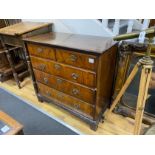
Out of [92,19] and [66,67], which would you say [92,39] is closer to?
[92,19]

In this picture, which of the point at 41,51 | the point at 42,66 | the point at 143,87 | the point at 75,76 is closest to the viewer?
the point at 143,87

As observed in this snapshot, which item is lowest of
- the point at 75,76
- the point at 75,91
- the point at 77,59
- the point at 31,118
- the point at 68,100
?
the point at 31,118

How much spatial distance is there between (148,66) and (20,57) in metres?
2.37

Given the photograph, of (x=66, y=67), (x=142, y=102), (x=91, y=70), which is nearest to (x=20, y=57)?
(x=66, y=67)

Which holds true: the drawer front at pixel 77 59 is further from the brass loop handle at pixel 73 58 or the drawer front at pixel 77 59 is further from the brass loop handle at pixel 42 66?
the brass loop handle at pixel 42 66

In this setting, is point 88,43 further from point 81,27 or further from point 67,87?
point 67,87

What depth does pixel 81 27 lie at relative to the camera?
166 cm

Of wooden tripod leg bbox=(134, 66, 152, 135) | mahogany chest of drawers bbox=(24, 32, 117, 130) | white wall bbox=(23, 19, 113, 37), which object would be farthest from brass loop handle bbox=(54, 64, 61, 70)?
wooden tripod leg bbox=(134, 66, 152, 135)

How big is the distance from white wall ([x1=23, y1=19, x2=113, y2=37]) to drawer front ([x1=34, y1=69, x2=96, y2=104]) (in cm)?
60

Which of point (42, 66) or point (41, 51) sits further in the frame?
point (42, 66)

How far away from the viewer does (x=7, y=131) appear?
1.04 meters

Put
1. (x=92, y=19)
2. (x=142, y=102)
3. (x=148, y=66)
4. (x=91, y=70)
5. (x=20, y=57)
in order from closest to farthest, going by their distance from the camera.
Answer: (x=148, y=66)
(x=142, y=102)
(x=91, y=70)
(x=92, y=19)
(x=20, y=57)

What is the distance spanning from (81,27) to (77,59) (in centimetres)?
55

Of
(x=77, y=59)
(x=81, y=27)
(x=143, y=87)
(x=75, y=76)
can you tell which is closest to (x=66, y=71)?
(x=75, y=76)
